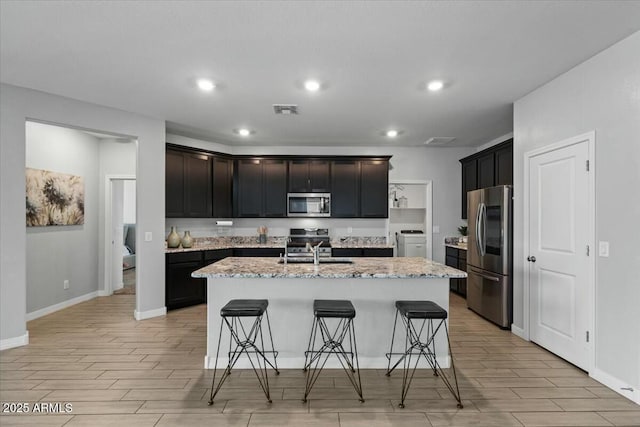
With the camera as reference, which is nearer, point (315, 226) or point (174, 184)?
point (174, 184)

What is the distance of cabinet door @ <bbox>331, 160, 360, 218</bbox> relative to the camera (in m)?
6.05

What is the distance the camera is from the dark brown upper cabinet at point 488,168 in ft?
14.9

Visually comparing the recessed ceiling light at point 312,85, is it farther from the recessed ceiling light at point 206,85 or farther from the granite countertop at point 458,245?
the granite countertop at point 458,245

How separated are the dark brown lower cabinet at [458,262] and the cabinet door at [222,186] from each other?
13.0 ft

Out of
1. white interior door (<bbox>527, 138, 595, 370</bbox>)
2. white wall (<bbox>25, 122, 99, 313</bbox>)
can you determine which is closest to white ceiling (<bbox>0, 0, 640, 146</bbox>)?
white interior door (<bbox>527, 138, 595, 370</bbox>)

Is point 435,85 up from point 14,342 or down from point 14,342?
up

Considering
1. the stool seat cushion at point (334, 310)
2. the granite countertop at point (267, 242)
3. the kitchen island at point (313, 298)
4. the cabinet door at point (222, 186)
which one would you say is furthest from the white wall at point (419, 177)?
the stool seat cushion at point (334, 310)

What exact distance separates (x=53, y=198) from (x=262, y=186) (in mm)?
3051

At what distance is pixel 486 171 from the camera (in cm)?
523

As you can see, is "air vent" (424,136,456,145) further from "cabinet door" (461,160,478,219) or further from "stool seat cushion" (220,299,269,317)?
"stool seat cushion" (220,299,269,317)

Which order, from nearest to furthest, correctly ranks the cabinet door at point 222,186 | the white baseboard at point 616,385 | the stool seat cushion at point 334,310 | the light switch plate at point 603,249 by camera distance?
the white baseboard at point 616,385 < the stool seat cushion at point 334,310 < the light switch plate at point 603,249 < the cabinet door at point 222,186

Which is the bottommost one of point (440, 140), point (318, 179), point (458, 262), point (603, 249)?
point (458, 262)

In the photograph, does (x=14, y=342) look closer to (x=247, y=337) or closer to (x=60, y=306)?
(x=60, y=306)

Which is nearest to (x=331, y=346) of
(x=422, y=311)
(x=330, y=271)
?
(x=330, y=271)
